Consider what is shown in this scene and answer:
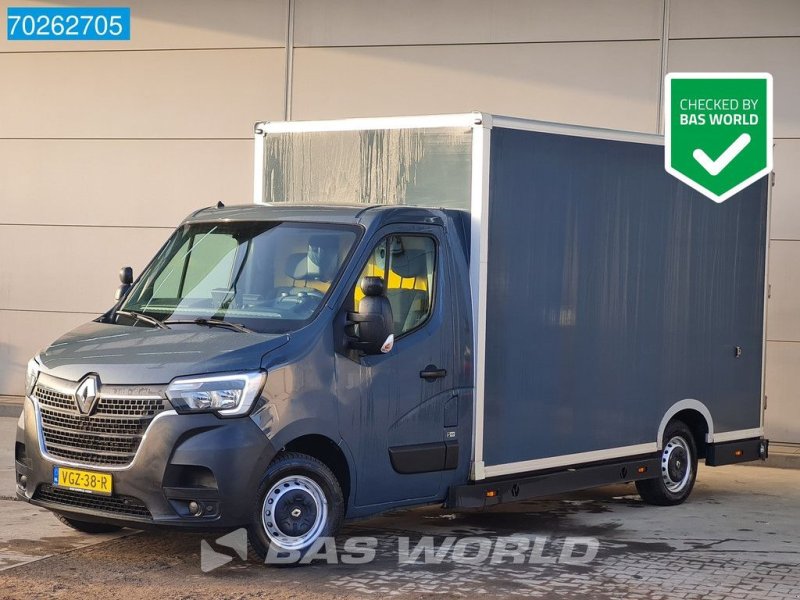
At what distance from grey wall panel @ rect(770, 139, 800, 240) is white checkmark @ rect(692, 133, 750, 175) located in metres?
0.72

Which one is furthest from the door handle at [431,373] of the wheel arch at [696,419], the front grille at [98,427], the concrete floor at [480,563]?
the wheel arch at [696,419]

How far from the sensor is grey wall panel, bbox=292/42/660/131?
1534 cm

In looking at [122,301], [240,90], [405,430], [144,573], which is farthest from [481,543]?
[240,90]

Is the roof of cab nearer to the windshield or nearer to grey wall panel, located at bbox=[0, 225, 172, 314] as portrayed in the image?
the windshield

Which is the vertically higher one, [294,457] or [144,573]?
[294,457]

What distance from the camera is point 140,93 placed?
17266mm

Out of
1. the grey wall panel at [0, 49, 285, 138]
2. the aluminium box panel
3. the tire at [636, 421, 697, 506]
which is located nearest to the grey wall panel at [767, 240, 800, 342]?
the aluminium box panel

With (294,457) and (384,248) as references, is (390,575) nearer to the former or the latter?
(294,457)

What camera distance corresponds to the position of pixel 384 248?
28.2 ft

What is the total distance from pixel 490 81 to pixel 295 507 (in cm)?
893

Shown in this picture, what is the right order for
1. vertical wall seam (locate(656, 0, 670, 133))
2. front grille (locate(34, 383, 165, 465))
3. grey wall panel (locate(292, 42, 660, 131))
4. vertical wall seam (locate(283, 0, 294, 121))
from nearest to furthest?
front grille (locate(34, 383, 165, 465)) → vertical wall seam (locate(656, 0, 670, 133)) → grey wall panel (locate(292, 42, 660, 131)) → vertical wall seam (locate(283, 0, 294, 121))

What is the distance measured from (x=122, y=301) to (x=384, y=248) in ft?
6.15

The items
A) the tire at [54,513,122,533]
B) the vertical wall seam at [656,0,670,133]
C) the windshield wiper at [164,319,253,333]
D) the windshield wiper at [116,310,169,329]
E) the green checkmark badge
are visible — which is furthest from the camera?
the vertical wall seam at [656,0,670,133]

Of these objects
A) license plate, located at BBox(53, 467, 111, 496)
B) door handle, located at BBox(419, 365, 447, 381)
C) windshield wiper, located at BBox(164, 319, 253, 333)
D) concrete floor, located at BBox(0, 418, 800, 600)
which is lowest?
concrete floor, located at BBox(0, 418, 800, 600)
